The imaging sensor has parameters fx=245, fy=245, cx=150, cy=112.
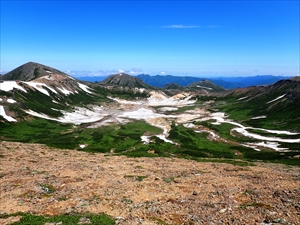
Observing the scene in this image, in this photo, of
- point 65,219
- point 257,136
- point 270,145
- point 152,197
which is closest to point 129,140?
point 270,145

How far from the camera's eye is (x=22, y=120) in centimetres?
16338

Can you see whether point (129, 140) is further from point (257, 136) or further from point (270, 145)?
point (257, 136)

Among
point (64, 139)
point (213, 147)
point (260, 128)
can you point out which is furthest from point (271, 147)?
point (64, 139)

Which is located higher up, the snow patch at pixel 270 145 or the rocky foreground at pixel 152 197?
the rocky foreground at pixel 152 197

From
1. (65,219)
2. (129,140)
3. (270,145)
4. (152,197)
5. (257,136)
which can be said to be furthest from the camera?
(257,136)

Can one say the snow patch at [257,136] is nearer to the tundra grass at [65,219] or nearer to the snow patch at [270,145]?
the snow patch at [270,145]

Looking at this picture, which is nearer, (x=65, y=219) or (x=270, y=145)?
(x=65, y=219)

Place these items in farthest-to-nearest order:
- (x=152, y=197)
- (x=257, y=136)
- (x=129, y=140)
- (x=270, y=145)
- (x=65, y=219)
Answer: (x=257, y=136)
(x=129, y=140)
(x=270, y=145)
(x=152, y=197)
(x=65, y=219)

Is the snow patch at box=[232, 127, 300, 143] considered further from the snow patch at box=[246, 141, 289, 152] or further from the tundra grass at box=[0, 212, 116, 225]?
the tundra grass at box=[0, 212, 116, 225]

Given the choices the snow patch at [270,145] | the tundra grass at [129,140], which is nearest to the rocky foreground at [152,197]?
the tundra grass at [129,140]

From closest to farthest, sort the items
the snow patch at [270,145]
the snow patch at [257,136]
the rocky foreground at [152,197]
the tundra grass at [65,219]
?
the tundra grass at [65,219], the rocky foreground at [152,197], the snow patch at [270,145], the snow patch at [257,136]

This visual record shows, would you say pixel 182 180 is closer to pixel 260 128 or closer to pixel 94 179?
pixel 94 179

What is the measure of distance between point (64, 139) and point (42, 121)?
5016 cm

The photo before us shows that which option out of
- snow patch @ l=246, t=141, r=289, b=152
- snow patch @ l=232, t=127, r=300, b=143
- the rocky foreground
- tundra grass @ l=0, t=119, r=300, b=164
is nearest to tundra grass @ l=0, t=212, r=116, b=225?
the rocky foreground
